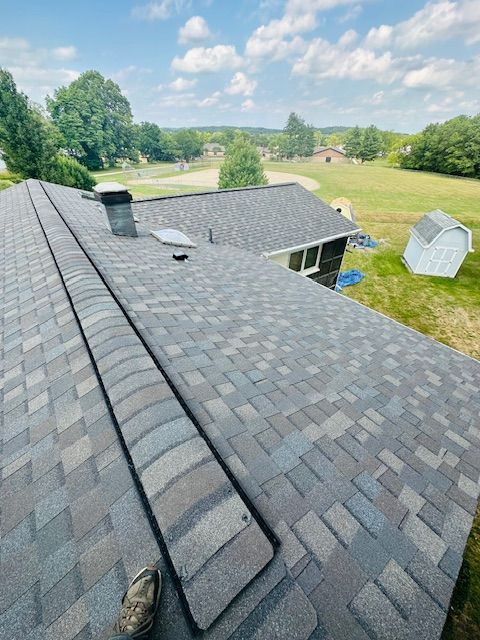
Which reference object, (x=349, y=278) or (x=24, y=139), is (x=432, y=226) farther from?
(x=24, y=139)

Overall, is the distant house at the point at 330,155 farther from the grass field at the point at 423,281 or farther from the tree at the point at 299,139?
the grass field at the point at 423,281

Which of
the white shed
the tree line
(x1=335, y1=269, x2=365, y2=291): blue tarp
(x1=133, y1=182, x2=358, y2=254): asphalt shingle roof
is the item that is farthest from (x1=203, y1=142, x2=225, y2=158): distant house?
(x1=133, y1=182, x2=358, y2=254): asphalt shingle roof

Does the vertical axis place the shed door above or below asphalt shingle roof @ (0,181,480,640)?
below

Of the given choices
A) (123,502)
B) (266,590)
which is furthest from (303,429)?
(123,502)

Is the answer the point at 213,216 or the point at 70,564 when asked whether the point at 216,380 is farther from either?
the point at 213,216

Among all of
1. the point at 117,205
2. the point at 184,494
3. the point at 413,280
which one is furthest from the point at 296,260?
the point at 184,494

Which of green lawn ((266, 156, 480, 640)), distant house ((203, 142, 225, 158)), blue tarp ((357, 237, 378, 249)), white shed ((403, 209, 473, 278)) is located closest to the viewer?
green lawn ((266, 156, 480, 640))

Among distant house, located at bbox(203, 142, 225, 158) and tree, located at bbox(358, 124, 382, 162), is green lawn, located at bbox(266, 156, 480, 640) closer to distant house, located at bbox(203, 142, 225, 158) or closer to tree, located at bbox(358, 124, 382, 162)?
tree, located at bbox(358, 124, 382, 162)
